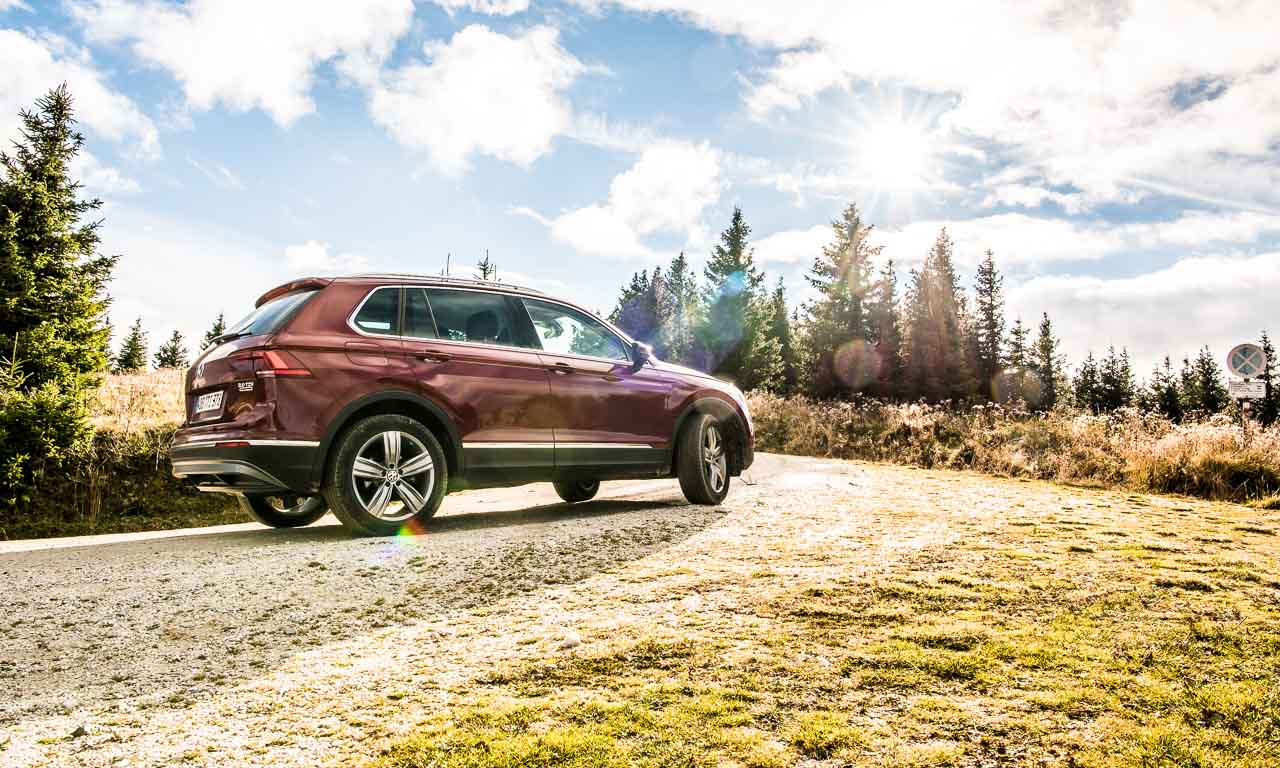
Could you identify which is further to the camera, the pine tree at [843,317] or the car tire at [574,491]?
the pine tree at [843,317]

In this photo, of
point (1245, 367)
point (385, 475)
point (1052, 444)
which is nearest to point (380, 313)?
point (385, 475)

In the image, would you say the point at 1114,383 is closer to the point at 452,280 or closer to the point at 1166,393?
Result: the point at 1166,393

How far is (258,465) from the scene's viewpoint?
15.4 ft

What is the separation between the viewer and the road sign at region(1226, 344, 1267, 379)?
14.5 m

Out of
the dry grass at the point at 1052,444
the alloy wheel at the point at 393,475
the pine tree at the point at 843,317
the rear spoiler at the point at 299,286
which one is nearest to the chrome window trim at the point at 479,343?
the rear spoiler at the point at 299,286

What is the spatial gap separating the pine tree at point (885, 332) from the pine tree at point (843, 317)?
0.49 metres

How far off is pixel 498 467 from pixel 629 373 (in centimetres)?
149

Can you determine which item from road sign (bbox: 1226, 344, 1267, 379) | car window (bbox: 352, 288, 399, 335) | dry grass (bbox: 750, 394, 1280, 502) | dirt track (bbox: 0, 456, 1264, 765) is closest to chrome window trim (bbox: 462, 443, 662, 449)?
dirt track (bbox: 0, 456, 1264, 765)

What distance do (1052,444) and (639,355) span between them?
8936 millimetres

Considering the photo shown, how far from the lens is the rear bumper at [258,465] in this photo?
4.67m

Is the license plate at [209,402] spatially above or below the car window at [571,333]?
below

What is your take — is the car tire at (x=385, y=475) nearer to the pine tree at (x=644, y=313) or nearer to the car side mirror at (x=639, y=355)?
the car side mirror at (x=639, y=355)

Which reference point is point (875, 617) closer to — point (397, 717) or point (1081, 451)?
point (397, 717)

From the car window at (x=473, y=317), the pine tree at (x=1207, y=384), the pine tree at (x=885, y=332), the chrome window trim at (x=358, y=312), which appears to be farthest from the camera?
the pine tree at (x=1207, y=384)
